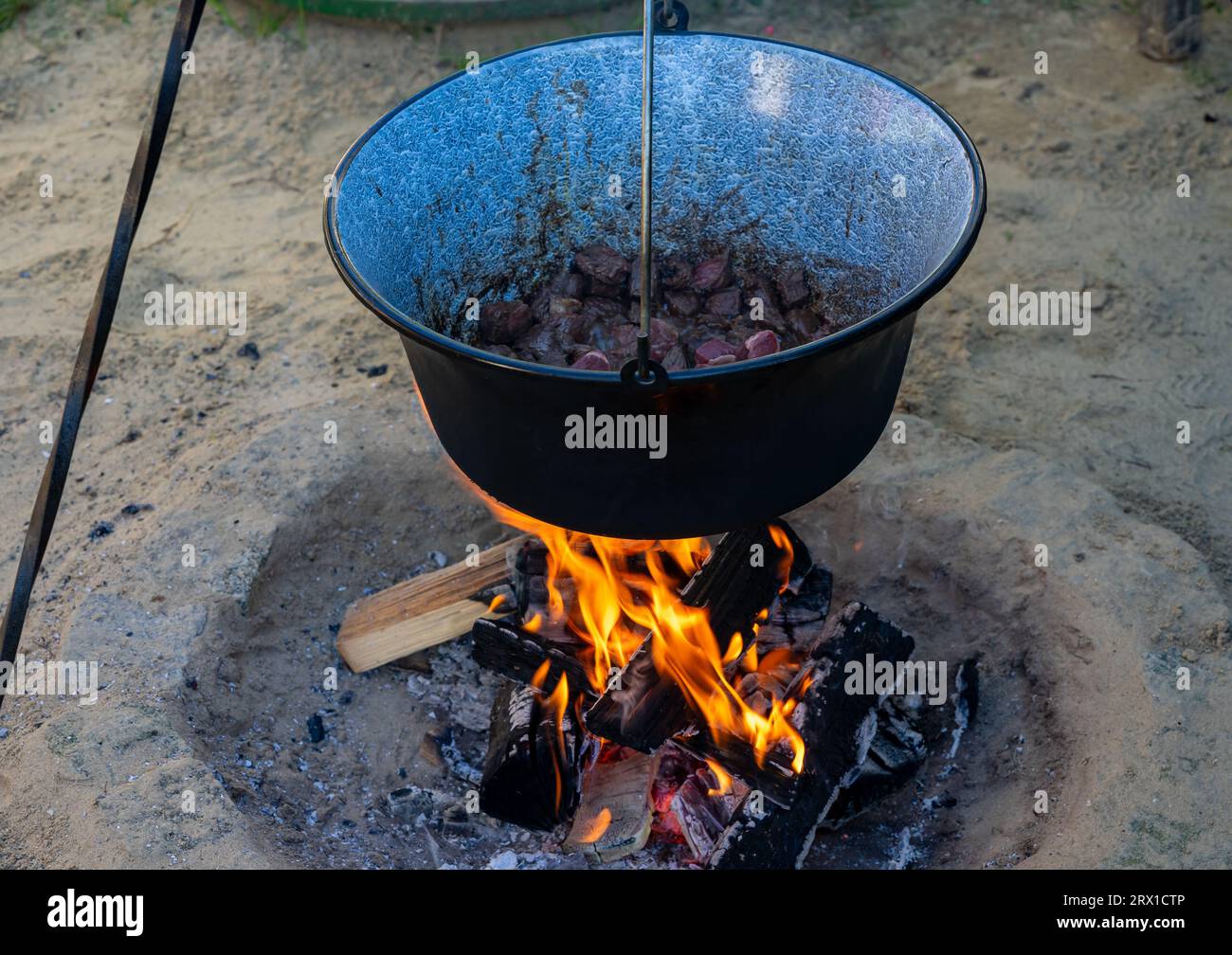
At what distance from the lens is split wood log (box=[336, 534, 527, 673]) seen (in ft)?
8.96

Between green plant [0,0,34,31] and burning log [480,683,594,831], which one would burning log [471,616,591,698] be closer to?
burning log [480,683,594,831]

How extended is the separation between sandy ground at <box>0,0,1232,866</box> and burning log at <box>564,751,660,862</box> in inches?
5.9

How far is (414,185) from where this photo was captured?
2.30 metres

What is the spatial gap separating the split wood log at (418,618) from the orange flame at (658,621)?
7.1 inches

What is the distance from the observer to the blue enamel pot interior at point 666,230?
1849 millimetres

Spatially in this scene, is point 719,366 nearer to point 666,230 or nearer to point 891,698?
point 666,230

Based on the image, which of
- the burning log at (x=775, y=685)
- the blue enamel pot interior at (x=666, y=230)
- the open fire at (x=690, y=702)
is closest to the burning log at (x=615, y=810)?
the open fire at (x=690, y=702)

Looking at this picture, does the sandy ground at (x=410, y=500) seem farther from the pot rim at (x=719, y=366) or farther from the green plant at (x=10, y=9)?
the pot rim at (x=719, y=366)

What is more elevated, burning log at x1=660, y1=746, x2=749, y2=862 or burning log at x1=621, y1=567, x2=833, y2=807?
burning log at x1=621, y1=567, x2=833, y2=807

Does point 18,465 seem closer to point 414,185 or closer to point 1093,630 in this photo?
point 414,185

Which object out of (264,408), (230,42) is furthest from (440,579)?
(230,42)

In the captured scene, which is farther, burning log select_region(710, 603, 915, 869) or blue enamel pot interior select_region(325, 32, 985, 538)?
burning log select_region(710, 603, 915, 869)

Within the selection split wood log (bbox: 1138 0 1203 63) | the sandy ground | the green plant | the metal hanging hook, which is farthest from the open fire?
the green plant

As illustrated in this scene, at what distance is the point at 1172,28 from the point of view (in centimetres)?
474
